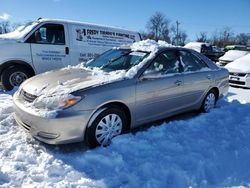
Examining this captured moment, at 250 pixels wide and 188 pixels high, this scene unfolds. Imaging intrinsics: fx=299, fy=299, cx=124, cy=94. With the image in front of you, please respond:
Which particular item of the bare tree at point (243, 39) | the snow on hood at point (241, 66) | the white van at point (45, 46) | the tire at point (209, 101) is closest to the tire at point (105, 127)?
the tire at point (209, 101)

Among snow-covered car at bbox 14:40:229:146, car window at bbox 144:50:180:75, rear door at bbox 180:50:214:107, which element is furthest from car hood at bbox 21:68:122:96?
rear door at bbox 180:50:214:107

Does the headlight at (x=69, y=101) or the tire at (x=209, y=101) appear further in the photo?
the tire at (x=209, y=101)

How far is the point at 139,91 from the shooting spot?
454 centimetres

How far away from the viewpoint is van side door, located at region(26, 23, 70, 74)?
7992 mm

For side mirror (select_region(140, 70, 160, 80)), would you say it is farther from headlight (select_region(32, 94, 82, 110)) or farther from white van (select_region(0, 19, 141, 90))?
white van (select_region(0, 19, 141, 90))

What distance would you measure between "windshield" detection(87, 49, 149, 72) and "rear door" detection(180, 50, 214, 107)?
3.15ft

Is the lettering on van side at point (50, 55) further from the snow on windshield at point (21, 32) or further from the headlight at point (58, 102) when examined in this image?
the headlight at point (58, 102)

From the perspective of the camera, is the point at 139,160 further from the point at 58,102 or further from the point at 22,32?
the point at 22,32

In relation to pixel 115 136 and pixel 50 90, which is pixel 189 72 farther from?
pixel 50 90

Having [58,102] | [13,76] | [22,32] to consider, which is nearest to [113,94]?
[58,102]

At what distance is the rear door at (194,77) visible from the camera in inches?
218

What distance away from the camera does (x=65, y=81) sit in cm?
441

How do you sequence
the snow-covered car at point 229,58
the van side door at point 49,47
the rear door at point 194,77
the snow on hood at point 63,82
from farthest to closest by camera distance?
the snow-covered car at point 229,58 < the van side door at point 49,47 < the rear door at point 194,77 < the snow on hood at point 63,82

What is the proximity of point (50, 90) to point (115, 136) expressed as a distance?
3.72ft
